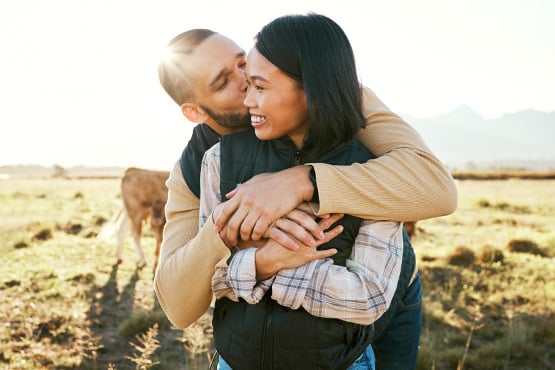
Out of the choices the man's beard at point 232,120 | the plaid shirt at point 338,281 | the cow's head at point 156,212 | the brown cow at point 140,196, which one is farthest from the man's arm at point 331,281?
the brown cow at point 140,196

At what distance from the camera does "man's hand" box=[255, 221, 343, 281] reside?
1.33m

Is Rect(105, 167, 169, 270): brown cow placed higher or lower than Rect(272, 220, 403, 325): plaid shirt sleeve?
lower

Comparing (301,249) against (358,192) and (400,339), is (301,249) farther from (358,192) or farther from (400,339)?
(400,339)

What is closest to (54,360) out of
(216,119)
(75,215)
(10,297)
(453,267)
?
(10,297)

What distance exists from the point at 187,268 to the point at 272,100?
617 mm

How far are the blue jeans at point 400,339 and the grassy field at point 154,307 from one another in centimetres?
139

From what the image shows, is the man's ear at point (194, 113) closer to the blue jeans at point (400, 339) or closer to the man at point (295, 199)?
the man at point (295, 199)

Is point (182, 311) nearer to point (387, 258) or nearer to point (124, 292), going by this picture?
point (387, 258)

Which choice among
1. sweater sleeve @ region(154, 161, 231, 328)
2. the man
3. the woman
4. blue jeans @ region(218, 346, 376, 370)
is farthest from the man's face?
blue jeans @ region(218, 346, 376, 370)

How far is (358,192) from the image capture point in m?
1.36

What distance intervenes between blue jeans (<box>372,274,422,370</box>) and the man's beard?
107 cm

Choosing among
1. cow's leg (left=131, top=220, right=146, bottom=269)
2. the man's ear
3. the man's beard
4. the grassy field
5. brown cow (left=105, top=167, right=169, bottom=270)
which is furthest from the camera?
brown cow (left=105, top=167, right=169, bottom=270)

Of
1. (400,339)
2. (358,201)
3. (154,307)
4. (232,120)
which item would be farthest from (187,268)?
(154,307)

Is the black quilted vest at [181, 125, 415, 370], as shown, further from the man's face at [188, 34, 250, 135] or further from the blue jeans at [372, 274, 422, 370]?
the man's face at [188, 34, 250, 135]
